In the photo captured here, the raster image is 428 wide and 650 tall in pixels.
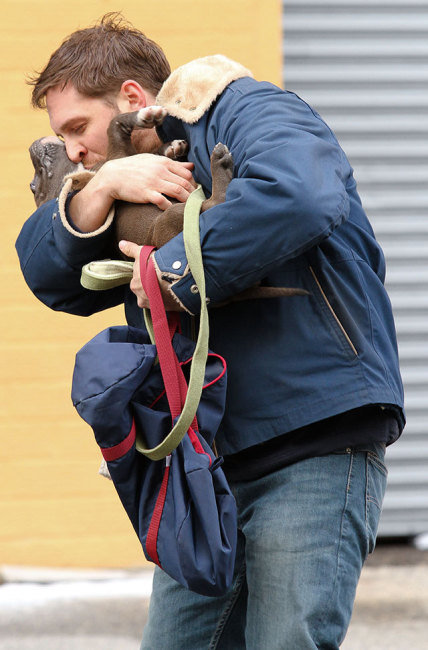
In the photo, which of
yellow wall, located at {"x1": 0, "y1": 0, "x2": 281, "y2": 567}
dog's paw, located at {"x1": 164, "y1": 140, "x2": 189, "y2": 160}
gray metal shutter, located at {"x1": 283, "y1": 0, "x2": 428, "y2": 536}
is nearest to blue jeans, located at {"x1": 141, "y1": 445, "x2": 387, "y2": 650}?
dog's paw, located at {"x1": 164, "y1": 140, "x2": 189, "y2": 160}

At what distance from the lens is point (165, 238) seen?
2.01 metres

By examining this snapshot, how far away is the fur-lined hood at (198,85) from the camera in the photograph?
2.04m

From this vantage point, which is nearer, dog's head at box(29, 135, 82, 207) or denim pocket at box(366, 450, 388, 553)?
denim pocket at box(366, 450, 388, 553)

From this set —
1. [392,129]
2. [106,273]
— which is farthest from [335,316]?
[392,129]

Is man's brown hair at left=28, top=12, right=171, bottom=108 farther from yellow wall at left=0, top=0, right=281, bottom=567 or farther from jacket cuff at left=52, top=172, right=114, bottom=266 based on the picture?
yellow wall at left=0, top=0, right=281, bottom=567

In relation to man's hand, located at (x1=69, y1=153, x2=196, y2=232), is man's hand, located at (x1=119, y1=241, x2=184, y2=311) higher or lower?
lower

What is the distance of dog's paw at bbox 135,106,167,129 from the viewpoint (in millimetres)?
2131

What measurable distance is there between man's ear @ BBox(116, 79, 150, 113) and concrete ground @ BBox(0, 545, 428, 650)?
2.49 meters

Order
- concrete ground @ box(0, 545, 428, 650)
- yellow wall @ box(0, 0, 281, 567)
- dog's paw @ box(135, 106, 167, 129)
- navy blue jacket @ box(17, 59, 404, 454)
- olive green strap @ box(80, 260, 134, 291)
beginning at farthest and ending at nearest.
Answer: yellow wall @ box(0, 0, 281, 567) → concrete ground @ box(0, 545, 428, 650) → dog's paw @ box(135, 106, 167, 129) → olive green strap @ box(80, 260, 134, 291) → navy blue jacket @ box(17, 59, 404, 454)

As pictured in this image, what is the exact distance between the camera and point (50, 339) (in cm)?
446

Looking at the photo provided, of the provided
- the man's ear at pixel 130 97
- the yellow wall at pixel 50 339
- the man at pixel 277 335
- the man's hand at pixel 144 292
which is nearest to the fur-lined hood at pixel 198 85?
the man at pixel 277 335

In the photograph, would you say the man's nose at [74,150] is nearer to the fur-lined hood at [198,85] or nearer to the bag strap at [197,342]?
the fur-lined hood at [198,85]

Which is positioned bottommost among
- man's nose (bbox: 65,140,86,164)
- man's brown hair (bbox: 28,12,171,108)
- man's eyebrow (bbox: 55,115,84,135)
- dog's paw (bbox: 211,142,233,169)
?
man's nose (bbox: 65,140,86,164)

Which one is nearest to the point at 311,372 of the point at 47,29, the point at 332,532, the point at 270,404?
the point at 270,404
